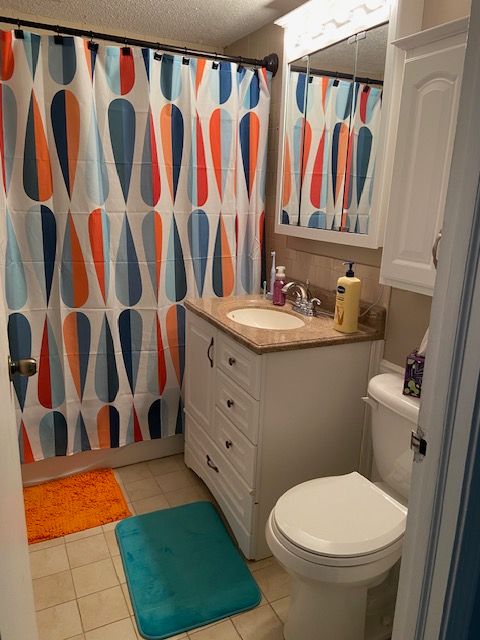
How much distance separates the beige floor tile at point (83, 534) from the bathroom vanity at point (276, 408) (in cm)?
54

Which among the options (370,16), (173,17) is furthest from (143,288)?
(370,16)

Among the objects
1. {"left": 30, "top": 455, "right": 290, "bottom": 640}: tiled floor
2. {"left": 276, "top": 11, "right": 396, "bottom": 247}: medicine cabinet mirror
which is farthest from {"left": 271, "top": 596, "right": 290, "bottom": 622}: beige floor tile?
{"left": 276, "top": 11, "right": 396, "bottom": 247}: medicine cabinet mirror

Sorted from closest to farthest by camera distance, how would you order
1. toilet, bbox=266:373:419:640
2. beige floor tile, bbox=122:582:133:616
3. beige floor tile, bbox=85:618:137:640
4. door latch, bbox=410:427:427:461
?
door latch, bbox=410:427:427:461 < toilet, bbox=266:373:419:640 < beige floor tile, bbox=85:618:137:640 < beige floor tile, bbox=122:582:133:616

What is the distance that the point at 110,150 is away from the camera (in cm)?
217

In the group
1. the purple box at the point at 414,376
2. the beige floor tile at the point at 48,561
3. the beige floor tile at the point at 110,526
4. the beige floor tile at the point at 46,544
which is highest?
the purple box at the point at 414,376

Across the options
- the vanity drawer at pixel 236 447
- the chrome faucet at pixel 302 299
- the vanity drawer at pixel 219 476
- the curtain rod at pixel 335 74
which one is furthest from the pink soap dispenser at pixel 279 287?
the curtain rod at pixel 335 74

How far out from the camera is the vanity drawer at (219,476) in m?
1.91

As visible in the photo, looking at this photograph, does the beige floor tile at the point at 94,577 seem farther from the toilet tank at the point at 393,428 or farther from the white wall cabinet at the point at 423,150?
the white wall cabinet at the point at 423,150

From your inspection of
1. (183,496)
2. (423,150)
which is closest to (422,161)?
(423,150)

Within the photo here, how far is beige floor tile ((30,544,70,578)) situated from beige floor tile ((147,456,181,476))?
618mm

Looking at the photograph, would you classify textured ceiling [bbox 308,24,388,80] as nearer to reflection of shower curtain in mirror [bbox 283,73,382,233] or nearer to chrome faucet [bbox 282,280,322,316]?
reflection of shower curtain in mirror [bbox 283,73,382,233]

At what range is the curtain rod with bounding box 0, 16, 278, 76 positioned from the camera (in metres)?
1.94

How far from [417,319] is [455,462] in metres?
1.01

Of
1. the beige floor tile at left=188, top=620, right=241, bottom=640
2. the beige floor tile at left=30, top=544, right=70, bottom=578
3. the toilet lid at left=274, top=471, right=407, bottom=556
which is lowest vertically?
the beige floor tile at left=30, top=544, right=70, bottom=578
